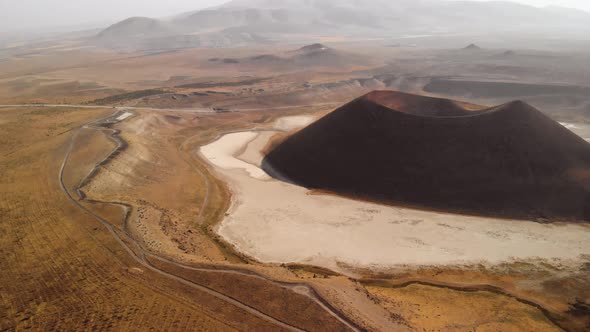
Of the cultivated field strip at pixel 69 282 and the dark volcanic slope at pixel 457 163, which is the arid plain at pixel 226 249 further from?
the dark volcanic slope at pixel 457 163

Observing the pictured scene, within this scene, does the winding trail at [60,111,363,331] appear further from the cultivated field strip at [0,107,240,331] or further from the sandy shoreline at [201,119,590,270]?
the sandy shoreline at [201,119,590,270]

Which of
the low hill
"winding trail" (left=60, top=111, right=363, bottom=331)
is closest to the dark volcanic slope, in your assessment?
"winding trail" (left=60, top=111, right=363, bottom=331)

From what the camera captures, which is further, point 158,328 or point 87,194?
point 87,194

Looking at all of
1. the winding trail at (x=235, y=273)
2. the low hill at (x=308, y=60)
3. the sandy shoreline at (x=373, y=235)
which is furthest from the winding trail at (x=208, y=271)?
the low hill at (x=308, y=60)

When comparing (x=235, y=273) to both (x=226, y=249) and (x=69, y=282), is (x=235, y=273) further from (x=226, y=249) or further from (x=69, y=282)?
(x=69, y=282)

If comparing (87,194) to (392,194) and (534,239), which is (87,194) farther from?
(534,239)

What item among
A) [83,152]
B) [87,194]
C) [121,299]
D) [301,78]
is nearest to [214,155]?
[83,152]
